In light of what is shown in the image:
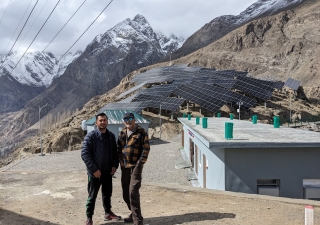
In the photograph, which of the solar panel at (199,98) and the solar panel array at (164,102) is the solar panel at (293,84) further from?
the solar panel array at (164,102)

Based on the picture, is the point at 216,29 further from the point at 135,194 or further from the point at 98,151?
the point at 135,194

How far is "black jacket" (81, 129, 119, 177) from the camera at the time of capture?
5546mm

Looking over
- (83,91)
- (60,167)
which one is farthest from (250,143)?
(83,91)

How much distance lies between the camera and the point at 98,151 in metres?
5.63

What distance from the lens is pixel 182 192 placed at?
25.3ft

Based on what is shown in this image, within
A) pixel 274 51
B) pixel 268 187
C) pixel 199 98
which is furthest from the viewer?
pixel 274 51

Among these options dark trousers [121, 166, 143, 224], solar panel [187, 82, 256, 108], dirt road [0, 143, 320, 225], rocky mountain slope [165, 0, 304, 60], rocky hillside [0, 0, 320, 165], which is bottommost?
dirt road [0, 143, 320, 225]

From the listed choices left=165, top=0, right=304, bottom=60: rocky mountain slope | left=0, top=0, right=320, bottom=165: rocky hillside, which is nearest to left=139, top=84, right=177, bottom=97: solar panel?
left=0, top=0, right=320, bottom=165: rocky hillside

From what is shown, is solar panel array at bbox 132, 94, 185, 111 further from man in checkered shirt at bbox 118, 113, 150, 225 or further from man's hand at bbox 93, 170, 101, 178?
man's hand at bbox 93, 170, 101, 178

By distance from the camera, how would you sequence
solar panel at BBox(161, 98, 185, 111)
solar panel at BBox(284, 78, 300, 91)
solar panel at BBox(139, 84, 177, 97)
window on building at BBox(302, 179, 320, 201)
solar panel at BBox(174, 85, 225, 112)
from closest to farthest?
window on building at BBox(302, 179, 320, 201)
solar panel at BBox(161, 98, 185, 111)
solar panel at BBox(174, 85, 225, 112)
solar panel at BBox(139, 84, 177, 97)
solar panel at BBox(284, 78, 300, 91)

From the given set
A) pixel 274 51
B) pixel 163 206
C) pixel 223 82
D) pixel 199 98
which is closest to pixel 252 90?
pixel 223 82

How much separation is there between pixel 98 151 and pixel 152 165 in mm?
14928

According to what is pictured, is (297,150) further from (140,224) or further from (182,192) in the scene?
(140,224)

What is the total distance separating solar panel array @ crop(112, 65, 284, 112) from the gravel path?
13.9m
